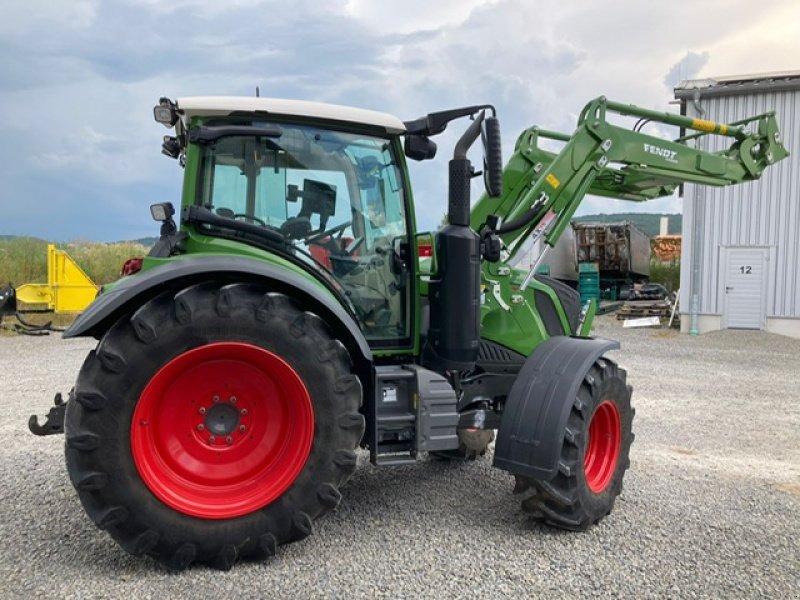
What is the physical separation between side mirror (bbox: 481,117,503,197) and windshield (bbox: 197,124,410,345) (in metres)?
0.64

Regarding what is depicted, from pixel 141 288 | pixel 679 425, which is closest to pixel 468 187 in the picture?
pixel 141 288

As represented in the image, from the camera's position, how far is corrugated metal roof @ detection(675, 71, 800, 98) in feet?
52.2

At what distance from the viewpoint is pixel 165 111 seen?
12.8 ft

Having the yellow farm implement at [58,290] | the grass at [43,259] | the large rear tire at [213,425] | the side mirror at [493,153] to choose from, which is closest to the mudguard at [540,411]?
the large rear tire at [213,425]

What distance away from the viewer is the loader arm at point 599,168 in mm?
5320

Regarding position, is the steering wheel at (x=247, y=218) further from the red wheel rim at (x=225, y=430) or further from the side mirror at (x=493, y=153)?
the side mirror at (x=493, y=153)

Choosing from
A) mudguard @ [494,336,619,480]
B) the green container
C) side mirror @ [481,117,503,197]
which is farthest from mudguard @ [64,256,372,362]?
the green container

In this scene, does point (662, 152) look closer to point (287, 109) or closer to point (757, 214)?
point (287, 109)

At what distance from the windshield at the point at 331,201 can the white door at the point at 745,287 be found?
14.3m

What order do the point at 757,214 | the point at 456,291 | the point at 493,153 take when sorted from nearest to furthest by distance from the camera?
the point at 493,153 < the point at 456,291 < the point at 757,214

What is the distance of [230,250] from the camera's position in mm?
3869

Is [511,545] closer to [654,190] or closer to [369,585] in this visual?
[369,585]

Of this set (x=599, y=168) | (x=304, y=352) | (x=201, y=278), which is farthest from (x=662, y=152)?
(x=201, y=278)

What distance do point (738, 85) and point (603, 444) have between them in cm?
1432
